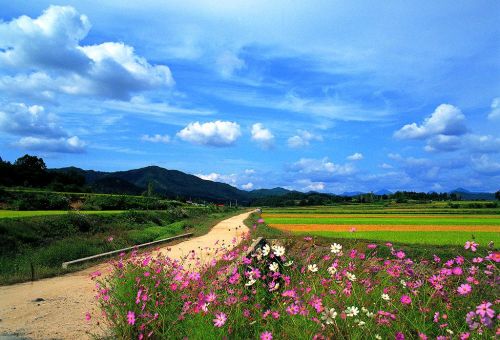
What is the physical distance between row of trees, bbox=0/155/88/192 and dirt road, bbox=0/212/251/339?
46.9 meters

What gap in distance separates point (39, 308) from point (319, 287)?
23.4 ft

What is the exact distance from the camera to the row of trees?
59812 mm

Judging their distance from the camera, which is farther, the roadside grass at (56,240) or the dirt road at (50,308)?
the roadside grass at (56,240)

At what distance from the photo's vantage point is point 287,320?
479cm

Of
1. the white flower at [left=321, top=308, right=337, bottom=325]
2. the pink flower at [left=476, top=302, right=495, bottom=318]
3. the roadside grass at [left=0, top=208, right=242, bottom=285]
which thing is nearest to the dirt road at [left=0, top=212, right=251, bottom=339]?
the roadside grass at [left=0, top=208, right=242, bottom=285]

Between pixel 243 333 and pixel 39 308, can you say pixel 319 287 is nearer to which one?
pixel 243 333

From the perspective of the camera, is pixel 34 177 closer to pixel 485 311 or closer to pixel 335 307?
pixel 335 307

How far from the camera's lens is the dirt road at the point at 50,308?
312 inches

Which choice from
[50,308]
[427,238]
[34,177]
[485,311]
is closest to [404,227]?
[427,238]

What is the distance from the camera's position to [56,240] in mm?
20188

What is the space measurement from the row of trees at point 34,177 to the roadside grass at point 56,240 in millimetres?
34374

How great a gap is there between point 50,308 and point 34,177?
64.5m

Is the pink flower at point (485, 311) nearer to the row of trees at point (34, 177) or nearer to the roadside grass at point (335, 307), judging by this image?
the roadside grass at point (335, 307)

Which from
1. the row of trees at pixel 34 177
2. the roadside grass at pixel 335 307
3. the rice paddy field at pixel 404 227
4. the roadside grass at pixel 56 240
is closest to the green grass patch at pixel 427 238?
the rice paddy field at pixel 404 227
